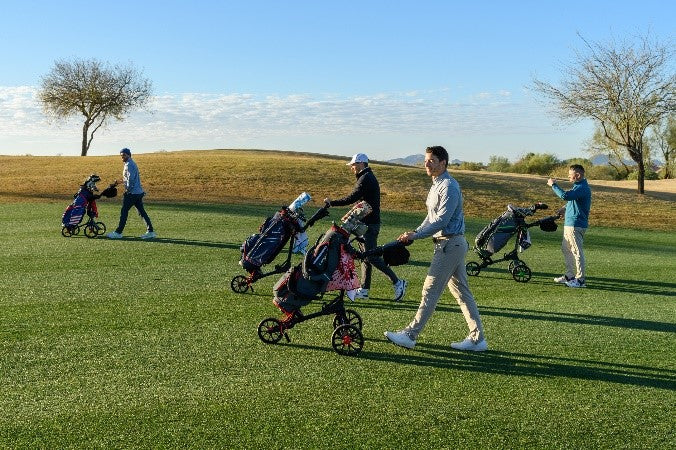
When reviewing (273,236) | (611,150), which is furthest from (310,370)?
(611,150)

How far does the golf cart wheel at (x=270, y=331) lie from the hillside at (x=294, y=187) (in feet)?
70.2

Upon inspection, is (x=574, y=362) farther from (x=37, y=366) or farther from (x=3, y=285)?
(x=3, y=285)

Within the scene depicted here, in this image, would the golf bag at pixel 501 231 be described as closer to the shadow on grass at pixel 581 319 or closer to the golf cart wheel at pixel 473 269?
the golf cart wheel at pixel 473 269

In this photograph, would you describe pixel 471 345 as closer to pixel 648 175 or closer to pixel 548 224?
pixel 548 224

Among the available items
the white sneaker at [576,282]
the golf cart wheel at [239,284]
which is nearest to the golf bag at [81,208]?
the golf cart wheel at [239,284]

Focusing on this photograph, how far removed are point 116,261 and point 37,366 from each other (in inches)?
258

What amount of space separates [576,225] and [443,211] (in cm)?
601

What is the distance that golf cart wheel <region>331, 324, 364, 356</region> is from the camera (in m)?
6.94

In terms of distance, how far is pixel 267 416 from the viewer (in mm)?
5348

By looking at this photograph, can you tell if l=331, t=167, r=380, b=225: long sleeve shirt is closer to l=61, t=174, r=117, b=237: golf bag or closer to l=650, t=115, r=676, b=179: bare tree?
l=61, t=174, r=117, b=237: golf bag

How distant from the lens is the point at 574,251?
470 inches

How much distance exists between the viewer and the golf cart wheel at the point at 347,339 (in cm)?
694

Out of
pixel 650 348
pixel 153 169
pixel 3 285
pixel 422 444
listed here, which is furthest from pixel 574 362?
pixel 153 169

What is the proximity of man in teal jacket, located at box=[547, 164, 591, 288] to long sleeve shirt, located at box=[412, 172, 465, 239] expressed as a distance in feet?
17.9
